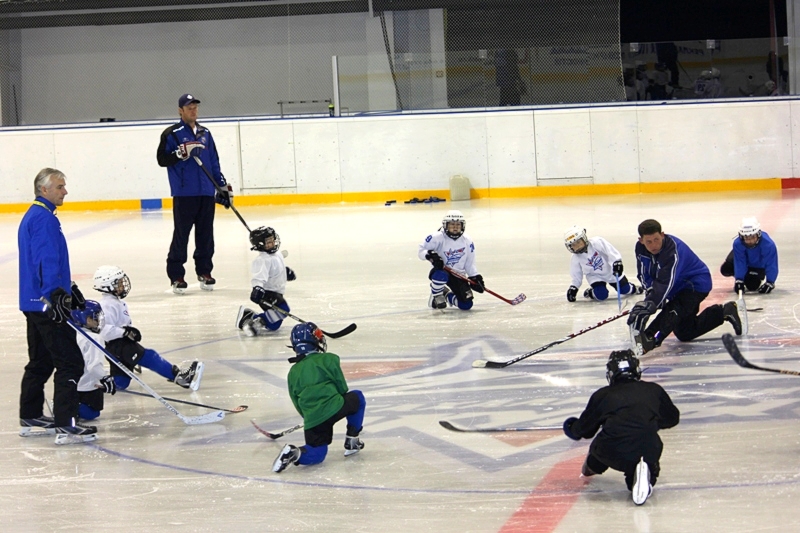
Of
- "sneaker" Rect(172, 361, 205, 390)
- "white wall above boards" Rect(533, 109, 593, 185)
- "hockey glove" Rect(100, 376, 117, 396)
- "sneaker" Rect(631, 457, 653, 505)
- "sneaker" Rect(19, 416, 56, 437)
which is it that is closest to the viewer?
"sneaker" Rect(631, 457, 653, 505)

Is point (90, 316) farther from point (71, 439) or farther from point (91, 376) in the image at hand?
point (71, 439)

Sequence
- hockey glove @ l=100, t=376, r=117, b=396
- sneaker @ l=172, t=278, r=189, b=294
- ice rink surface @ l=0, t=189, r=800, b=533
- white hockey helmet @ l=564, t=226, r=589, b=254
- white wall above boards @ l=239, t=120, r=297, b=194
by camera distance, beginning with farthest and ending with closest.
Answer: white wall above boards @ l=239, t=120, r=297, b=194 < sneaker @ l=172, t=278, r=189, b=294 < white hockey helmet @ l=564, t=226, r=589, b=254 < hockey glove @ l=100, t=376, r=117, b=396 < ice rink surface @ l=0, t=189, r=800, b=533

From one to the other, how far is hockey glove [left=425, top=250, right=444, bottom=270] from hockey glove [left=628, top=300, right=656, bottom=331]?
75.3 inches

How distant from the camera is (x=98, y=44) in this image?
809 inches

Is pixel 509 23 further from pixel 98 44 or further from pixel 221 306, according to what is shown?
pixel 221 306

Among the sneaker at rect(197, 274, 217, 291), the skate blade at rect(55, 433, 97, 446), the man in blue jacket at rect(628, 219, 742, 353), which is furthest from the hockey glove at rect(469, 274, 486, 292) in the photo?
the skate blade at rect(55, 433, 97, 446)

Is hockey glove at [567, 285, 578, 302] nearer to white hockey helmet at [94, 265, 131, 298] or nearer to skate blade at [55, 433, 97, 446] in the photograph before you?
white hockey helmet at [94, 265, 131, 298]

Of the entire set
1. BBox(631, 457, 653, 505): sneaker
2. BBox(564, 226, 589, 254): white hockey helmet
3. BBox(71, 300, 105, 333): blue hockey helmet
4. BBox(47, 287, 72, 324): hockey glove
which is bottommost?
BBox(631, 457, 653, 505): sneaker

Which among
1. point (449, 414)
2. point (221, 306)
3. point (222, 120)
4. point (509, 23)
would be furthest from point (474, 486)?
point (509, 23)

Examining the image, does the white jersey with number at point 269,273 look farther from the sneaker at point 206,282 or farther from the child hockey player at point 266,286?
the sneaker at point 206,282

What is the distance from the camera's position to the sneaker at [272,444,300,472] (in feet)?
14.2

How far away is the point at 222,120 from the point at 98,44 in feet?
19.4

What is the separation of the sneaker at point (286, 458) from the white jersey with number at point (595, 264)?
3789mm

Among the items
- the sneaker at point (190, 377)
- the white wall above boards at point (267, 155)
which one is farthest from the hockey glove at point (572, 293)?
the white wall above boards at point (267, 155)
